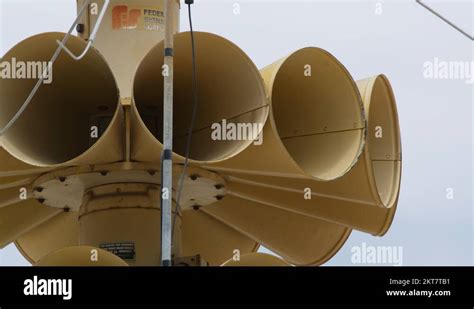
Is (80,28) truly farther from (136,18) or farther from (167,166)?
(167,166)

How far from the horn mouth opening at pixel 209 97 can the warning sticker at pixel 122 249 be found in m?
1.64

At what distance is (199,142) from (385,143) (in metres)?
3.02

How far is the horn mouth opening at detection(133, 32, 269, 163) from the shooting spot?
2197cm

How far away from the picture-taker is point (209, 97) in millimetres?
23125

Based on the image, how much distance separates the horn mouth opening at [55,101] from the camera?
21.9 metres

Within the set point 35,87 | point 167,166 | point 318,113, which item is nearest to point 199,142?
point 318,113

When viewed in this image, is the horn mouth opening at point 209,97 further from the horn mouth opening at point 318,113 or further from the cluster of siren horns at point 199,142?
the horn mouth opening at point 318,113

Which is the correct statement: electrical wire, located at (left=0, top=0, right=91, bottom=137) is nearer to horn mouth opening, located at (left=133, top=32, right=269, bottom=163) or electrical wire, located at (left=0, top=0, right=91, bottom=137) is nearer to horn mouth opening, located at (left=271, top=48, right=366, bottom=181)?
horn mouth opening, located at (left=133, top=32, right=269, bottom=163)

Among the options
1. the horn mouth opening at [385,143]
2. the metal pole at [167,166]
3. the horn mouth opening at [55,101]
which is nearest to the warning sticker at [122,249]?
the horn mouth opening at [55,101]

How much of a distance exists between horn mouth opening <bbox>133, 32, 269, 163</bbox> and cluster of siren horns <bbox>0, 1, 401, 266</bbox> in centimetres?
2

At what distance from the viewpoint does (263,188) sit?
24.5 metres

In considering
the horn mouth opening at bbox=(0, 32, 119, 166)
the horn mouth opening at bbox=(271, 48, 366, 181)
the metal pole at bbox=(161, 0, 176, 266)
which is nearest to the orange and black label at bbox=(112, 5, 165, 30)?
the horn mouth opening at bbox=(0, 32, 119, 166)
